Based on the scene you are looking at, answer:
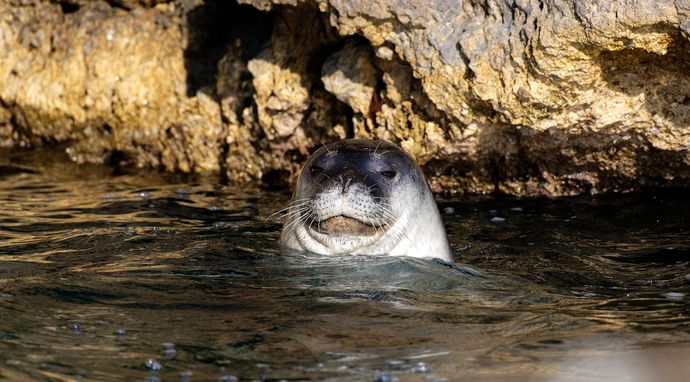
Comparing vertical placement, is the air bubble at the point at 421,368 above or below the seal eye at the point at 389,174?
below

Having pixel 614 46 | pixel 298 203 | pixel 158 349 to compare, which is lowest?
pixel 158 349

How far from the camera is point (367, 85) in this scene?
7719 millimetres

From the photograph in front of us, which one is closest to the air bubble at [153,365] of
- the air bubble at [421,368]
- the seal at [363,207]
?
the air bubble at [421,368]

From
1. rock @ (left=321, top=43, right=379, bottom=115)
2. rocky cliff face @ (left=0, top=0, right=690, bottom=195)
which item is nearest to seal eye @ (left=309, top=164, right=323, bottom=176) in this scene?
rocky cliff face @ (left=0, top=0, right=690, bottom=195)

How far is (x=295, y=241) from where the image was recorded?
6.20m

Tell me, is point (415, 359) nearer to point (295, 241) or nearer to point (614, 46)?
point (295, 241)

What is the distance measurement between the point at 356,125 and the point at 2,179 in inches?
113

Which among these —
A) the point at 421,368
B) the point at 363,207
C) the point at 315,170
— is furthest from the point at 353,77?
the point at 421,368

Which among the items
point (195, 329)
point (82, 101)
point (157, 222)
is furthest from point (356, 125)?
point (195, 329)

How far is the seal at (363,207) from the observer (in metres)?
5.88

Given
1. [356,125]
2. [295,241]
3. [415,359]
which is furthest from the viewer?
[356,125]

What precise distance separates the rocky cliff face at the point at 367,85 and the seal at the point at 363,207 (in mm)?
1067

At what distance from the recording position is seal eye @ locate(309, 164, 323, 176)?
20.1ft

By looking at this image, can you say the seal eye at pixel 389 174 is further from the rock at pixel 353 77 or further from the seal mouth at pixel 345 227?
the rock at pixel 353 77
